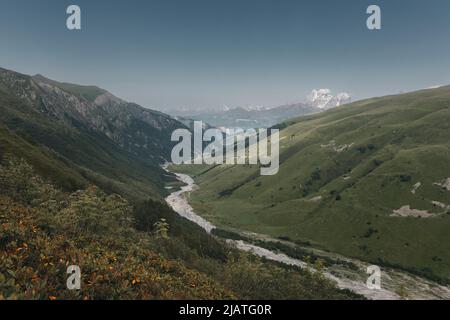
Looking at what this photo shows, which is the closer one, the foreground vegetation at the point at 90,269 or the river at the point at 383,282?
the foreground vegetation at the point at 90,269

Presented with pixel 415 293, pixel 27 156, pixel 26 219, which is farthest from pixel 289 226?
pixel 26 219

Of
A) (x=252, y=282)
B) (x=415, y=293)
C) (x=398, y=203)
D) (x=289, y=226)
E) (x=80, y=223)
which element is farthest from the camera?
(x=289, y=226)

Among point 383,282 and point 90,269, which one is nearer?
point 90,269

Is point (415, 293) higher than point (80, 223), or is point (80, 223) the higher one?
point (80, 223)

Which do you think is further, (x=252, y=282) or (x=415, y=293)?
(x=415, y=293)

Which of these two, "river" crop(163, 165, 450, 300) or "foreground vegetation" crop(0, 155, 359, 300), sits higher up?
"foreground vegetation" crop(0, 155, 359, 300)

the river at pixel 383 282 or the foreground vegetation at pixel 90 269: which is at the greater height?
the foreground vegetation at pixel 90 269

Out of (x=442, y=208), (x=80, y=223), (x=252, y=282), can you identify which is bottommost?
(x=442, y=208)

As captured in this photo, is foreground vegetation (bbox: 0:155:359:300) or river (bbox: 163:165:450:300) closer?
foreground vegetation (bbox: 0:155:359:300)

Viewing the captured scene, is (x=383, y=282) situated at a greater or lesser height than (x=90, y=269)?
lesser
